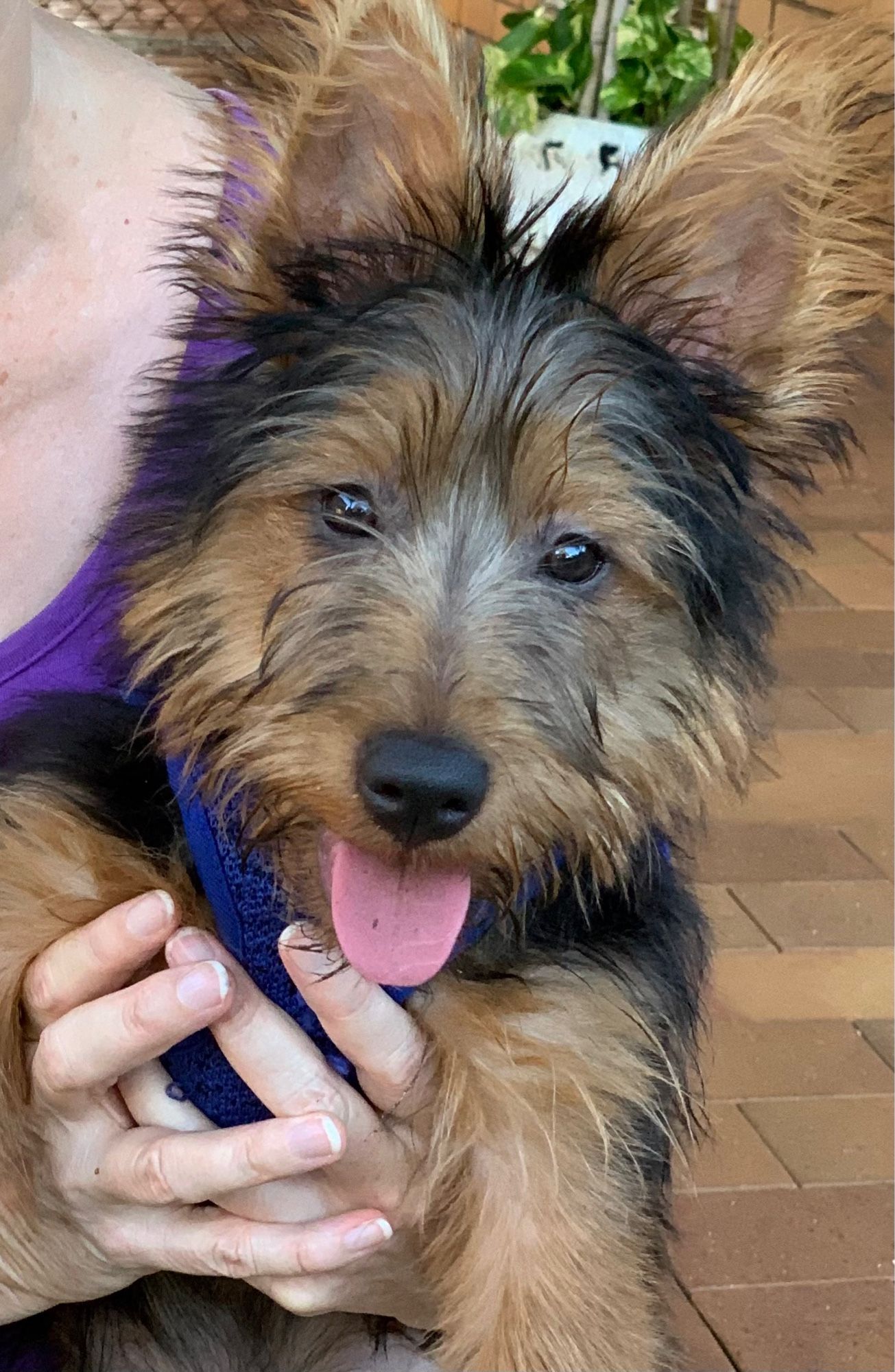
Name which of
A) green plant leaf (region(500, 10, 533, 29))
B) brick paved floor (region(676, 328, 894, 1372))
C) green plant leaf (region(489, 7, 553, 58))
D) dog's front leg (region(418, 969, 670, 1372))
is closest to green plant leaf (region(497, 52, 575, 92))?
green plant leaf (region(489, 7, 553, 58))

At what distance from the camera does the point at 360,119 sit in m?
1.63

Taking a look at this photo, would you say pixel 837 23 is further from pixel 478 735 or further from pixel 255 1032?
pixel 255 1032

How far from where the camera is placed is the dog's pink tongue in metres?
1.58

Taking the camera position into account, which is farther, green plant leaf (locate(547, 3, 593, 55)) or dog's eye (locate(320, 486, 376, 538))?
green plant leaf (locate(547, 3, 593, 55))

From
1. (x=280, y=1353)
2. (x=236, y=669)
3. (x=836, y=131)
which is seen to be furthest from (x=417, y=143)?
(x=280, y=1353)

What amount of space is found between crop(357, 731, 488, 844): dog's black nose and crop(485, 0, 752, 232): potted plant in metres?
3.12

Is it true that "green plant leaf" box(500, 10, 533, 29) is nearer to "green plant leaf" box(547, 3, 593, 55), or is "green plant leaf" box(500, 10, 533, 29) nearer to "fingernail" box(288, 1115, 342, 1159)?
"green plant leaf" box(547, 3, 593, 55)

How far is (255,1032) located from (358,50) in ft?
3.32

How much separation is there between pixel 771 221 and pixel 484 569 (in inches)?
18.4

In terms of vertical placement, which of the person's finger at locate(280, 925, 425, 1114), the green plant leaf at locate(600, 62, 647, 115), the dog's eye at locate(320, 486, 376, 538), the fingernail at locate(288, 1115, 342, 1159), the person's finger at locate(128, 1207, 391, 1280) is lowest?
the person's finger at locate(128, 1207, 391, 1280)

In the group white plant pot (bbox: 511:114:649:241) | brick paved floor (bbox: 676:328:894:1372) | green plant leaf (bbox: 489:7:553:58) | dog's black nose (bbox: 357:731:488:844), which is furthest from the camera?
green plant leaf (bbox: 489:7:553:58)

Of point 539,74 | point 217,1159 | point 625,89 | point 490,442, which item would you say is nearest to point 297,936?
point 217,1159

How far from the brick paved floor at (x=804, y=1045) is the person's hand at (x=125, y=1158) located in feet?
3.35

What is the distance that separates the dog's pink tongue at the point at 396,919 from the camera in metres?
1.58
